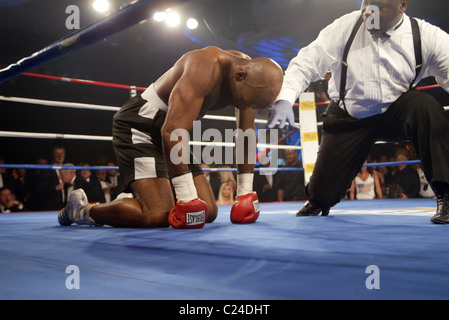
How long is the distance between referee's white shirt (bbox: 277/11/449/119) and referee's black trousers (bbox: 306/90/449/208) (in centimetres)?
7

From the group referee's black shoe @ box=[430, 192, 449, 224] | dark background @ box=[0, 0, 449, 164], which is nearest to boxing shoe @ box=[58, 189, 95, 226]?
referee's black shoe @ box=[430, 192, 449, 224]

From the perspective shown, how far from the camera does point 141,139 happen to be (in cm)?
185

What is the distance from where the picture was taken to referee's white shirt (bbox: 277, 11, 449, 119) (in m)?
1.67

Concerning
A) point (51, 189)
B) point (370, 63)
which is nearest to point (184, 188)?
point (370, 63)

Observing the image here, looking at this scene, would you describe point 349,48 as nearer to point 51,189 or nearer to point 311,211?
point 311,211

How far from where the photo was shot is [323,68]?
1.85 meters

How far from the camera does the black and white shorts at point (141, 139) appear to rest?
1.80 m

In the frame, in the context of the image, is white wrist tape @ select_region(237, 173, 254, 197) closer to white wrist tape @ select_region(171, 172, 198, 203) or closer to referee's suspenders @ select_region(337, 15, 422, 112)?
white wrist tape @ select_region(171, 172, 198, 203)

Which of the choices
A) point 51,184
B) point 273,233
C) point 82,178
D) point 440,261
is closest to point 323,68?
point 273,233

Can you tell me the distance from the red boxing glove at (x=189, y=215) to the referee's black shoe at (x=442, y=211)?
2.92 ft

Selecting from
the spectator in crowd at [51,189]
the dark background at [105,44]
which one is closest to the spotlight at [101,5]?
the dark background at [105,44]

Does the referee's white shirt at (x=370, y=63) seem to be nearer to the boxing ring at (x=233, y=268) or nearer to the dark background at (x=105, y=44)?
the boxing ring at (x=233, y=268)
